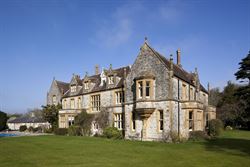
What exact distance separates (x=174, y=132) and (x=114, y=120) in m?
9.27

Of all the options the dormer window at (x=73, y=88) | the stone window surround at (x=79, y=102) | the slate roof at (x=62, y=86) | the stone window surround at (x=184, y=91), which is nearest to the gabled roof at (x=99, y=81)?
the stone window surround at (x=79, y=102)

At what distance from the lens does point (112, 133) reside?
98.6 ft

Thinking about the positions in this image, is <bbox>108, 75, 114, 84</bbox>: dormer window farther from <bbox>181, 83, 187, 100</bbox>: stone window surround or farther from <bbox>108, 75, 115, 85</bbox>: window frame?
<bbox>181, 83, 187, 100</bbox>: stone window surround

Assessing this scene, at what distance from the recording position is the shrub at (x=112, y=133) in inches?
1176

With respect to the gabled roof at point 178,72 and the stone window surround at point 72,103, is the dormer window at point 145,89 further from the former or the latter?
the stone window surround at point 72,103

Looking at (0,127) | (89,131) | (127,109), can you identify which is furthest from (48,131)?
(0,127)

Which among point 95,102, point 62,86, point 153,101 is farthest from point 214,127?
point 62,86

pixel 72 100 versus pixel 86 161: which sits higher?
pixel 72 100

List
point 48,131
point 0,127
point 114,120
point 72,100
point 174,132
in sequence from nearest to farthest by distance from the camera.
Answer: point 174,132 → point 114,120 → point 72,100 → point 48,131 → point 0,127

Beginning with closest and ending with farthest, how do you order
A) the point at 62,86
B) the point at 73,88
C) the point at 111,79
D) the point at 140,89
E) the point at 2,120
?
the point at 140,89 → the point at 111,79 → the point at 73,88 → the point at 62,86 → the point at 2,120

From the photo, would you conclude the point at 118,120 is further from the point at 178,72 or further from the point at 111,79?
the point at 178,72

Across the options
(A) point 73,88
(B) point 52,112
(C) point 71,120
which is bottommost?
(C) point 71,120

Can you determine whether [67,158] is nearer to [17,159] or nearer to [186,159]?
[17,159]

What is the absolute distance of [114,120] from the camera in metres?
32.6
